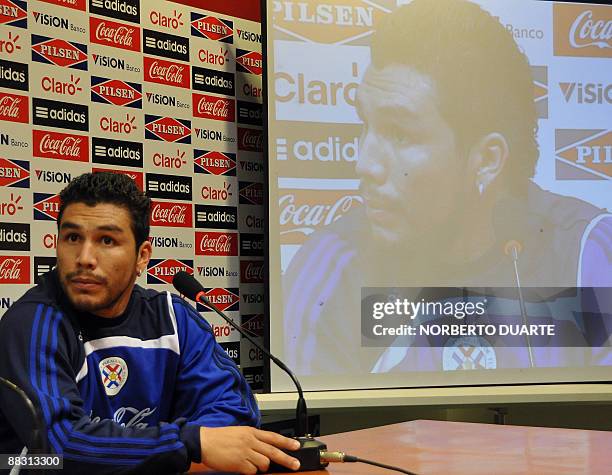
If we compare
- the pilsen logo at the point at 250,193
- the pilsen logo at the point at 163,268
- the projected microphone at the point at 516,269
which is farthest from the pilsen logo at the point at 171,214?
the projected microphone at the point at 516,269

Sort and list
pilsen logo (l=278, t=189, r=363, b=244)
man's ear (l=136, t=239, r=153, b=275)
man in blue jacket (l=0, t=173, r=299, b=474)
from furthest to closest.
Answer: pilsen logo (l=278, t=189, r=363, b=244) < man's ear (l=136, t=239, r=153, b=275) < man in blue jacket (l=0, t=173, r=299, b=474)

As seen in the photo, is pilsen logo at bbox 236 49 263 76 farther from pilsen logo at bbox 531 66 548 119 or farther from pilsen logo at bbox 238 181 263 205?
pilsen logo at bbox 531 66 548 119

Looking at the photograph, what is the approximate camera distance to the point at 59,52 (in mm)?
3375

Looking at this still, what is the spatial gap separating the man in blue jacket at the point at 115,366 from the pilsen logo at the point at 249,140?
7.22 feet

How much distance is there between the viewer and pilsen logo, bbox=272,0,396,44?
3664 mm

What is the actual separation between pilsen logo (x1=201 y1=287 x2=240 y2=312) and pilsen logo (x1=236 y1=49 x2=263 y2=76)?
1.11 metres

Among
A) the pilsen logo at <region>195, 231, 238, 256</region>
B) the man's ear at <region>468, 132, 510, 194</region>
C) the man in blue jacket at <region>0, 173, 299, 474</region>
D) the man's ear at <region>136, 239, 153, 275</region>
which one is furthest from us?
the pilsen logo at <region>195, 231, 238, 256</region>

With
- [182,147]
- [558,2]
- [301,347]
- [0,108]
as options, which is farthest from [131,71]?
[558,2]

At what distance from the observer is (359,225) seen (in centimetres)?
366

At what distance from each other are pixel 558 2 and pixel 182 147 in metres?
1.96

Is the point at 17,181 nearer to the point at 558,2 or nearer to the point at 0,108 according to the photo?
the point at 0,108

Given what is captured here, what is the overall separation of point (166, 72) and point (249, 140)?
54 centimetres
